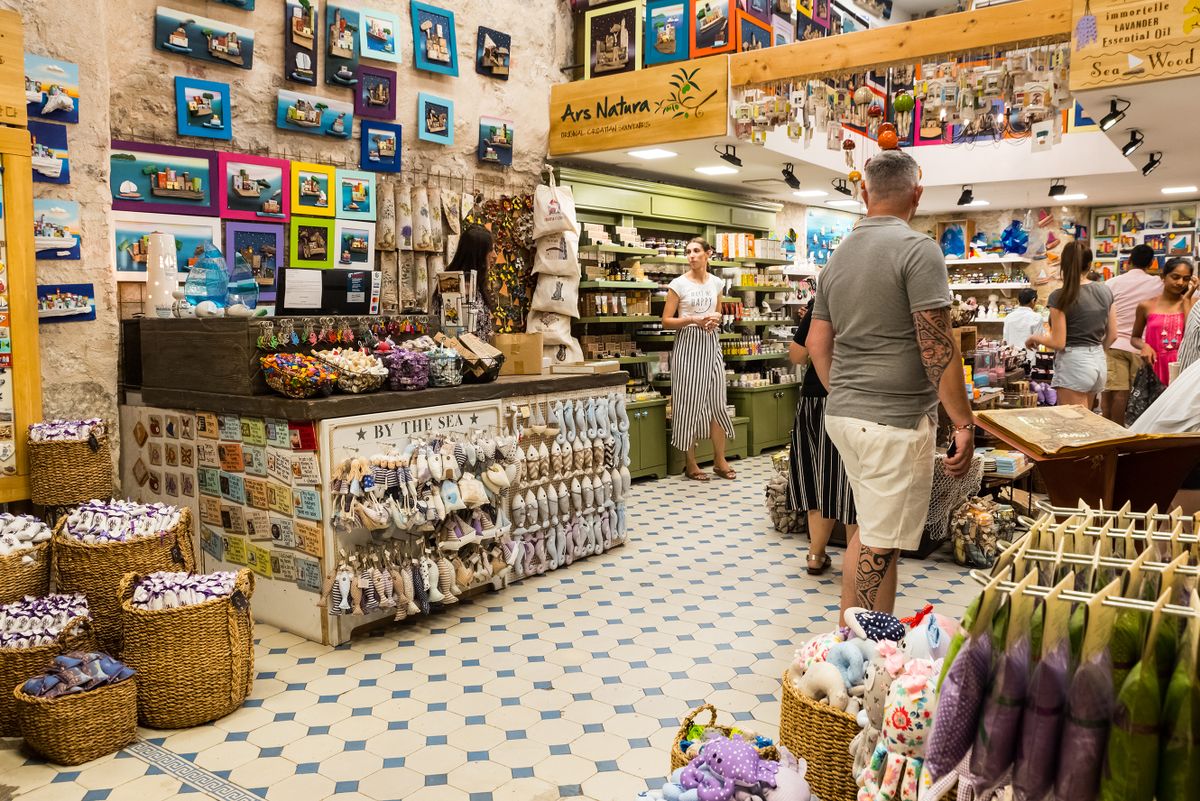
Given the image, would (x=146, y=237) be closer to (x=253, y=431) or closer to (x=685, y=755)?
(x=253, y=431)

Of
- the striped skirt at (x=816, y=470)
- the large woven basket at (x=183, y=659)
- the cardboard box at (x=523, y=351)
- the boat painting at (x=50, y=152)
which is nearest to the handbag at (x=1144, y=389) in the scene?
the striped skirt at (x=816, y=470)

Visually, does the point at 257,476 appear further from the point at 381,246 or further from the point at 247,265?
the point at 381,246

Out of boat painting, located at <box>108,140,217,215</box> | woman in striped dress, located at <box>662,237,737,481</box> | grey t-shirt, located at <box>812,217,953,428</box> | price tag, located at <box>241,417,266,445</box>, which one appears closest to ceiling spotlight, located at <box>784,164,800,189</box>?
woman in striped dress, located at <box>662,237,737,481</box>

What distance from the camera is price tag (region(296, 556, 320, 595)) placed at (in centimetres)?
398

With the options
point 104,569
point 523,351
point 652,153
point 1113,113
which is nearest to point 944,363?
point 523,351

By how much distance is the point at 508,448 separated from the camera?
4648mm

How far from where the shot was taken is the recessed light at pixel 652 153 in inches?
285

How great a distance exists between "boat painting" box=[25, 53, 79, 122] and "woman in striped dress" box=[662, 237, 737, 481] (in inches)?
178

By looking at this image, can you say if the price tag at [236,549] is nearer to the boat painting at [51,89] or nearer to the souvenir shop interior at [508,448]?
the souvenir shop interior at [508,448]

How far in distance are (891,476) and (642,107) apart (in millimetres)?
4646

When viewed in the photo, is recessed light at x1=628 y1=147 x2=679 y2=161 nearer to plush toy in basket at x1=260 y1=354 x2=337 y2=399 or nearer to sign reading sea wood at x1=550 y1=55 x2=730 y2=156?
sign reading sea wood at x1=550 y1=55 x2=730 y2=156

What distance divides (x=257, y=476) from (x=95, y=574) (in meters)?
0.84

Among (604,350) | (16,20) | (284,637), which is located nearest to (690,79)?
(604,350)

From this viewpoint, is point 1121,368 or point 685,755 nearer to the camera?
point 685,755
